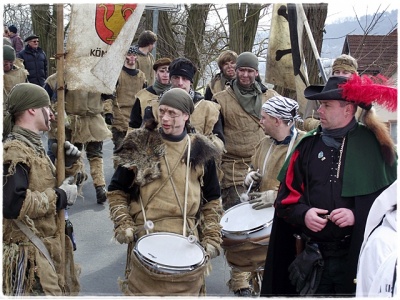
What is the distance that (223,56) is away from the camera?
8500mm

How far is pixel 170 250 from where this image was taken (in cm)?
428

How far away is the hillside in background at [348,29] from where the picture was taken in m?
10.0

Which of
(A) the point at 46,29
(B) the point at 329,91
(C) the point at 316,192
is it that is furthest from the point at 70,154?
(A) the point at 46,29

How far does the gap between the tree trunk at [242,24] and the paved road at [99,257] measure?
6847mm

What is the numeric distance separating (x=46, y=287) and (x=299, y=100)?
10.3 ft

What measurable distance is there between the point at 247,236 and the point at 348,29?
665 cm

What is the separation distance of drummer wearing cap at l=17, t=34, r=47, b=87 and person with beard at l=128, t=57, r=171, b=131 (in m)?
7.67

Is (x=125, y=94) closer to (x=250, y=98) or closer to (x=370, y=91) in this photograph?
(x=250, y=98)

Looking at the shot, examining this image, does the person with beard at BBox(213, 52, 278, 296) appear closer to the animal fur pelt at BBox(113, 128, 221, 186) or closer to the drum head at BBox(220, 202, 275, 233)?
the drum head at BBox(220, 202, 275, 233)

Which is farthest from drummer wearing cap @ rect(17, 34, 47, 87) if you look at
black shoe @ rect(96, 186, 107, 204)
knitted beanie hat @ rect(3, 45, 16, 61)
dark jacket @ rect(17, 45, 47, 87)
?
black shoe @ rect(96, 186, 107, 204)

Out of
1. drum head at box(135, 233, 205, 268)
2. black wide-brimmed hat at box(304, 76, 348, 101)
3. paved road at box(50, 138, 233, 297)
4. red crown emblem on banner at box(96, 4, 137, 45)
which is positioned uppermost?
red crown emblem on banner at box(96, 4, 137, 45)

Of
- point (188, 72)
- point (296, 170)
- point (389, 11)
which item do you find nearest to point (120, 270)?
point (188, 72)

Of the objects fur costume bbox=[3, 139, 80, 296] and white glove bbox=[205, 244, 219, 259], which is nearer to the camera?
fur costume bbox=[3, 139, 80, 296]

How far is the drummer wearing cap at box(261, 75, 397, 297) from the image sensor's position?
4.05m
